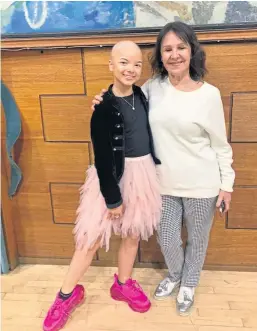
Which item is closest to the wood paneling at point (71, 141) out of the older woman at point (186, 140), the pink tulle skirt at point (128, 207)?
the older woman at point (186, 140)

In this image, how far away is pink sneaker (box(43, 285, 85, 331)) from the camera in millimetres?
1619

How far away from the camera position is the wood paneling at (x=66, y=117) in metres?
1.80

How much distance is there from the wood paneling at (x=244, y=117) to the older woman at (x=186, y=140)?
0.68 ft

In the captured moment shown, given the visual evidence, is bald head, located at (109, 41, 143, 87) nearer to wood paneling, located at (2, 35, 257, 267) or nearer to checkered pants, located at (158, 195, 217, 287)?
wood paneling, located at (2, 35, 257, 267)

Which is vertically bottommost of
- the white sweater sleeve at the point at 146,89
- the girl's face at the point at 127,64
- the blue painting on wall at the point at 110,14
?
the white sweater sleeve at the point at 146,89

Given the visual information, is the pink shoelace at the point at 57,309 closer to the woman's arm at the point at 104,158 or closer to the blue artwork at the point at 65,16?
the woman's arm at the point at 104,158

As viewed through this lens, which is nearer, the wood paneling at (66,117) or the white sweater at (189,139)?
the white sweater at (189,139)

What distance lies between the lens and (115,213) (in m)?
1.51

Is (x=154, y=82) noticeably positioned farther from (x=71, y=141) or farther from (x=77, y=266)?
(x=77, y=266)

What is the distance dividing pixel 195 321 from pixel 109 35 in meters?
1.31

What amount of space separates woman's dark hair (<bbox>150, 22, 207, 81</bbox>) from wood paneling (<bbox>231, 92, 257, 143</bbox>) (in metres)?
0.27

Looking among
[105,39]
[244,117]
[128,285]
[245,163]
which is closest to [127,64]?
[105,39]

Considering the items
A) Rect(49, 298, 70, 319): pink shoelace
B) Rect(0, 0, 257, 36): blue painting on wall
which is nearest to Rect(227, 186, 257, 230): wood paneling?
Rect(0, 0, 257, 36): blue painting on wall

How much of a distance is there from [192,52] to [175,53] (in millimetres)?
97
